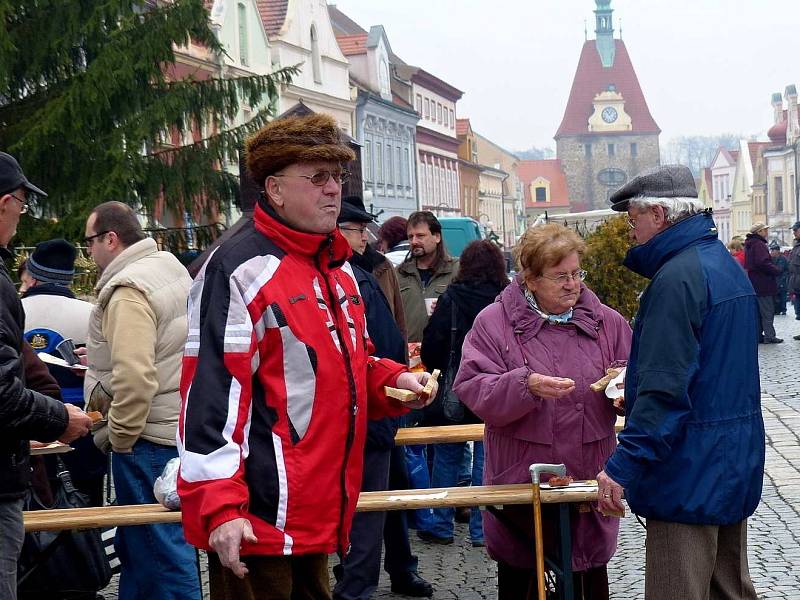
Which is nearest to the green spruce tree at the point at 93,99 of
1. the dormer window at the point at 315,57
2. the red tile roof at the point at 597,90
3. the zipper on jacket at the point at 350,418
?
the zipper on jacket at the point at 350,418

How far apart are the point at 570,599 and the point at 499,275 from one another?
3098 millimetres

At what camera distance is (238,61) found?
1519 inches

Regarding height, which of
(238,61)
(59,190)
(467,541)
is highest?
(238,61)

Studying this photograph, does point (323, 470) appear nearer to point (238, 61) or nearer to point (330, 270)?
point (330, 270)

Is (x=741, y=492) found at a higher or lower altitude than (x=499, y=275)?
lower

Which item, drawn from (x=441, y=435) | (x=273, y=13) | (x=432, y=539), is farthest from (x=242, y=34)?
(x=441, y=435)

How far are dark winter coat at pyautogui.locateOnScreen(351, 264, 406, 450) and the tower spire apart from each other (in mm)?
141104

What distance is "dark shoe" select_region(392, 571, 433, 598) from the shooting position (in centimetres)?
681

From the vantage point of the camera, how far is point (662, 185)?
4398 mm

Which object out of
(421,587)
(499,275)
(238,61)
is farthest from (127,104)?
(238,61)

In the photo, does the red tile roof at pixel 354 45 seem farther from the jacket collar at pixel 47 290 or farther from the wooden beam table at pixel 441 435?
the jacket collar at pixel 47 290

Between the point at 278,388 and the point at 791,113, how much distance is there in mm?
106404

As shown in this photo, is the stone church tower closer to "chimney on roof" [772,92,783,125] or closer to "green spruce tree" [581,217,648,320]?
"chimney on roof" [772,92,783,125]

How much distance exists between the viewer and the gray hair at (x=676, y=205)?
437 cm
